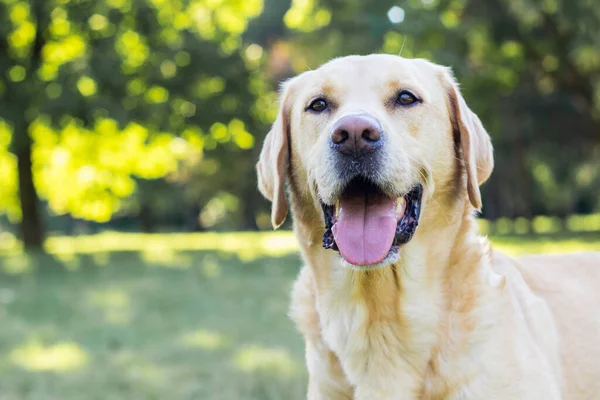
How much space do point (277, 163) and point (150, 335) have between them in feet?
12.4

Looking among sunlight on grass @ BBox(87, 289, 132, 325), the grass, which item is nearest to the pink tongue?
the grass

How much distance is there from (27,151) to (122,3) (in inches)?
166

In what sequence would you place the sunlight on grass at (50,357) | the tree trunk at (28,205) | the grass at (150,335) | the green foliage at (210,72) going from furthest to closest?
the tree trunk at (28,205) < the green foliage at (210,72) < the sunlight on grass at (50,357) < the grass at (150,335)

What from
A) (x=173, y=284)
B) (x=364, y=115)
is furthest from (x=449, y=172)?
(x=173, y=284)

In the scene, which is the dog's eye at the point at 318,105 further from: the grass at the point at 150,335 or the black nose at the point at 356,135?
the grass at the point at 150,335

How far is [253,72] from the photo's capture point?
703 inches

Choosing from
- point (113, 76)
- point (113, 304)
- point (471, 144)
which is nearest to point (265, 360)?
point (471, 144)

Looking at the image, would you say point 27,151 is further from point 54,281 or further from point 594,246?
point 594,246

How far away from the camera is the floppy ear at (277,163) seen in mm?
→ 3361

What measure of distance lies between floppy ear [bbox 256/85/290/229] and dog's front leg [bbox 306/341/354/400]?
2.17ft

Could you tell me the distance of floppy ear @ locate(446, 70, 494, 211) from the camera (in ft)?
10.1

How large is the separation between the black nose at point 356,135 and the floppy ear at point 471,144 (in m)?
0.51

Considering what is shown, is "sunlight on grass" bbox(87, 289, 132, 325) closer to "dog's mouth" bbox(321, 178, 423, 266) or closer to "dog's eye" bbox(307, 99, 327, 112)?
"dog's eye" bbox(307, 99, 327, 112)

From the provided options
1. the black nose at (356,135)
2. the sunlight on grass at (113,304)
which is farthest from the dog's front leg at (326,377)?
the sunlight on grass at (113,304)
